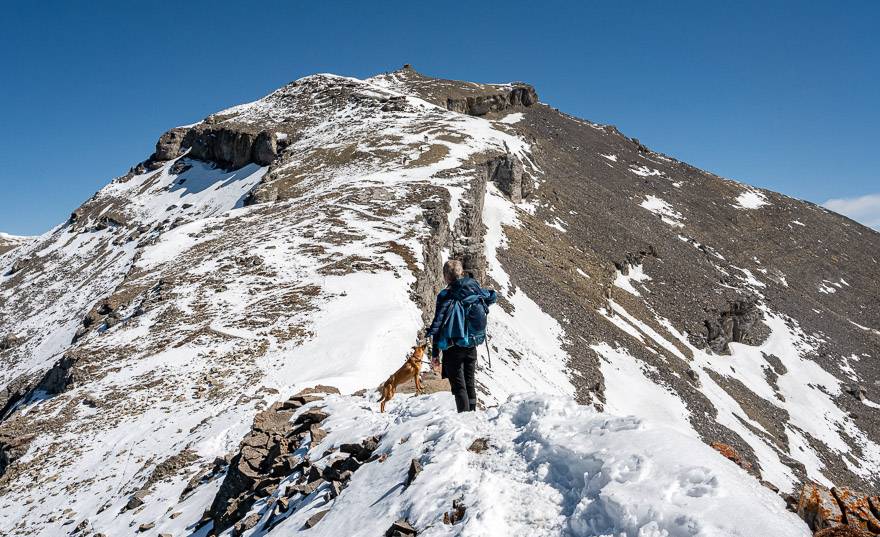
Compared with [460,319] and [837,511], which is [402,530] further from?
[837,511]

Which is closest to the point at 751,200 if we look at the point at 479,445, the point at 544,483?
the point at 479,445

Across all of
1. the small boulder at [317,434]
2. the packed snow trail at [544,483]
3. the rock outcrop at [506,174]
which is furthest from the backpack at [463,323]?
the rock outcrop at [506,174]

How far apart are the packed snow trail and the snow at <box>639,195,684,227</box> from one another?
74262 millimetres

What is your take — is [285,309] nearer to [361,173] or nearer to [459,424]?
[459,424]

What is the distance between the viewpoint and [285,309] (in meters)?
19.2

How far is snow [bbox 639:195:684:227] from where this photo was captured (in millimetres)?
74750

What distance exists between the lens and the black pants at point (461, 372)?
8.51 metres

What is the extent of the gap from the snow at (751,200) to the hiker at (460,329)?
312 ft

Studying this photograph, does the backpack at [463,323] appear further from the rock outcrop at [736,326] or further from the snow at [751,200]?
the snow at [751,200]

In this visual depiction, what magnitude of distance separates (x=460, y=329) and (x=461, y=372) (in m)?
0.76

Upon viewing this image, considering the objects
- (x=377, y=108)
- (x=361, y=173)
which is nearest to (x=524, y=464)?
(x=361, y=173)

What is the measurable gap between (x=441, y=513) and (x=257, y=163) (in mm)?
66070

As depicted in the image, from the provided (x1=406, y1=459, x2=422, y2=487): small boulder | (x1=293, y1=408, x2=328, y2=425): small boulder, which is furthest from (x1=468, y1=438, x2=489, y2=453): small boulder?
(x1=293, y1=408, x2=328, y2=425): small boulder

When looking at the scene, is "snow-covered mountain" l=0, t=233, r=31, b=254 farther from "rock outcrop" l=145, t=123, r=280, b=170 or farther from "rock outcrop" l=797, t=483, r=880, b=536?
"rock outcrop" l=797, t=483, r=880, b=536
